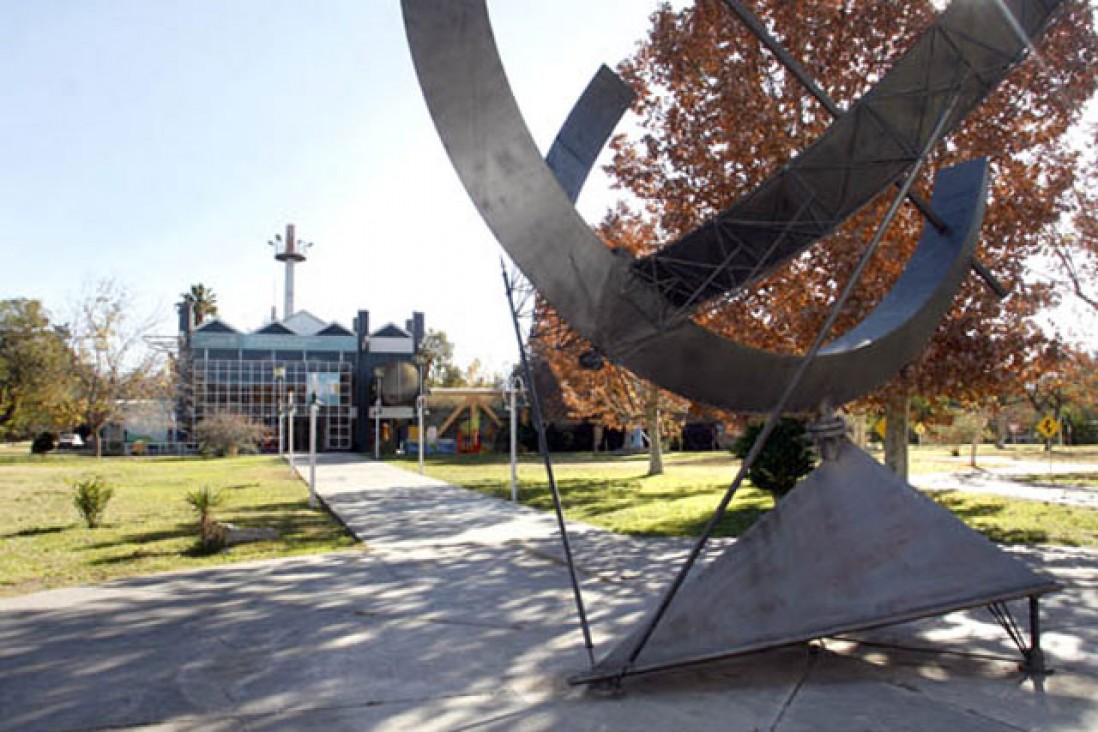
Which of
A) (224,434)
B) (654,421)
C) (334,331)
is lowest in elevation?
(224,434)

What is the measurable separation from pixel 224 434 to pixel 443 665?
46842 mm

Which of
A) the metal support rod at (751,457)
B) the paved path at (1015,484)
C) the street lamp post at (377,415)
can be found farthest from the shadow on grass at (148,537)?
the street lamp post at (377,415)

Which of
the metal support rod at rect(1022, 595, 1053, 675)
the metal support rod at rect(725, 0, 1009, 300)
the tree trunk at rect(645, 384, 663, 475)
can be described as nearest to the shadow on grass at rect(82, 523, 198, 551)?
the metal support rod at rect(725, 0, 1009, 300)

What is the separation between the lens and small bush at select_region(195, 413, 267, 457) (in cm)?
4881

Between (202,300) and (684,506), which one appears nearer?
(684,506)

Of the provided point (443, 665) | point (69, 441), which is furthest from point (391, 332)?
point (443, 665)

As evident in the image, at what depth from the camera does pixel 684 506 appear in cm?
1944

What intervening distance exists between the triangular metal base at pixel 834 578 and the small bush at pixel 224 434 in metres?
47.7

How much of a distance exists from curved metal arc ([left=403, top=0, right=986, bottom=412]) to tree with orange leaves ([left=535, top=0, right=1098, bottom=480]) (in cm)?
623

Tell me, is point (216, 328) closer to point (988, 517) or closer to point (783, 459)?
point (783, 459)

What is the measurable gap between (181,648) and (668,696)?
4.15 metres

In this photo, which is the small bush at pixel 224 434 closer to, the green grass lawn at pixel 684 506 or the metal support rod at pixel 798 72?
the green grass lawn at pixel 684 506

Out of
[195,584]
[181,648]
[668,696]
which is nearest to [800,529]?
[668,696]

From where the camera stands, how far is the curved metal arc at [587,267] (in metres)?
5.47
